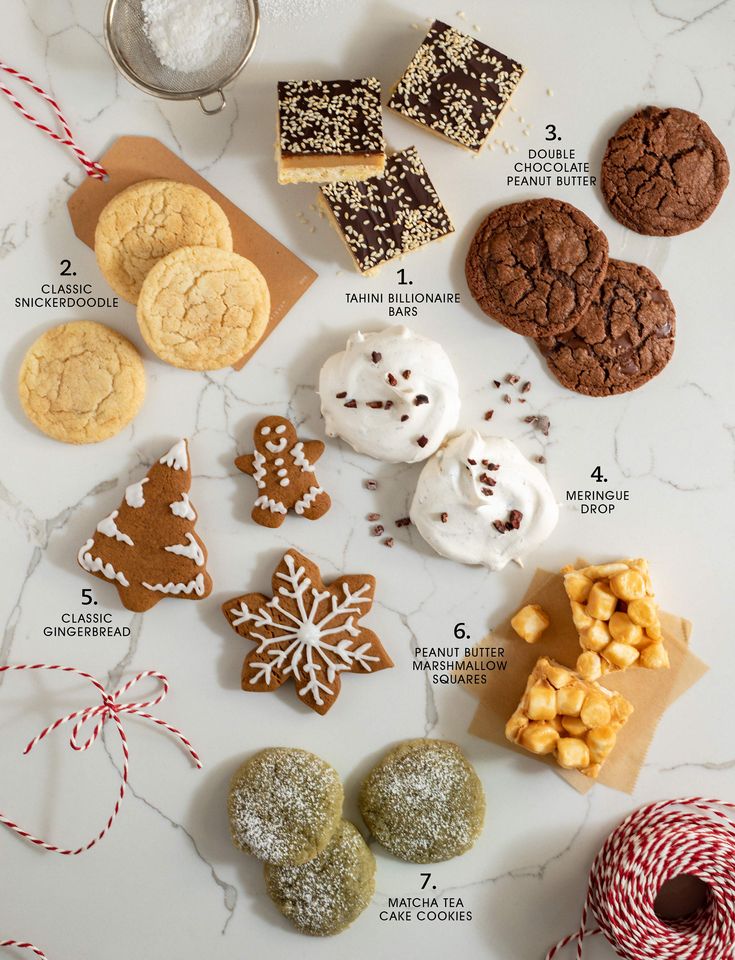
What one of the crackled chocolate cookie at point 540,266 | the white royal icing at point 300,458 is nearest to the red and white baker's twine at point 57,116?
the white royal icing at point 300,458

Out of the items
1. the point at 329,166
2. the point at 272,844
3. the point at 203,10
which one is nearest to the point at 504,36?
the point at 329,166

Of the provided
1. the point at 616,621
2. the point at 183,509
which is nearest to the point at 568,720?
the point at 616,621

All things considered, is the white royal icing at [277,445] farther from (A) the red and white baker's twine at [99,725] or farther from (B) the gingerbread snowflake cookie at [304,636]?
(A) the red and white baker's twine at [99,725]

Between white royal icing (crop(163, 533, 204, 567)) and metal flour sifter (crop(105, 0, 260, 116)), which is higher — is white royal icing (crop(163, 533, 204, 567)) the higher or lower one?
the lower one

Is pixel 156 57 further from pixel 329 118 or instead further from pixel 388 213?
pixel 388 213

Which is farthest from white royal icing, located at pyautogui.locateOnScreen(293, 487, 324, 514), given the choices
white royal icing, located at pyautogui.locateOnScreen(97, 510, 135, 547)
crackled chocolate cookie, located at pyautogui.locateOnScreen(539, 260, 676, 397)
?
crackled chocolate cookie, located at pyautogui.locateOnScreen(539, 260, 676, 397)

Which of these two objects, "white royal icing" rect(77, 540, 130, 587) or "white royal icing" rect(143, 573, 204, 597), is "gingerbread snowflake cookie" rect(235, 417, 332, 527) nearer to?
"white royal icing" rect(143, 573, 204, 597)

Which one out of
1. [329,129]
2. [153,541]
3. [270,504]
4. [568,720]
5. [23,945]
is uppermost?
[329,129]
